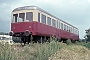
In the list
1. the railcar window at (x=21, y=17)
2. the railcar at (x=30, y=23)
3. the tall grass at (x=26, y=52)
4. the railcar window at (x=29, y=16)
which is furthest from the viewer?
the railcar window at (x=21, y=17)

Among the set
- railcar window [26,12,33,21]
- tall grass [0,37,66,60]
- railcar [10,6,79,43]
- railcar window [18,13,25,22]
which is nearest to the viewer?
tall grass [0,37,66,60]

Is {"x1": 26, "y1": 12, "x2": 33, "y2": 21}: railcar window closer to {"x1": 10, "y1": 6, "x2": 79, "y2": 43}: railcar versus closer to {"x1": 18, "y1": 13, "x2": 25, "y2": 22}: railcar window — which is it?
{"x1": 10, "y1": 6, "x2": 79, "y2": 43}: railcar

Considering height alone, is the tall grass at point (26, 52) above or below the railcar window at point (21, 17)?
below

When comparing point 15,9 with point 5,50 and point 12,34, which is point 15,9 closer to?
point 12,34

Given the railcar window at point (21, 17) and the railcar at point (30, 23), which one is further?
the railcar window at point (21, 17)

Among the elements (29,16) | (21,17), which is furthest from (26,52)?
(21,17)

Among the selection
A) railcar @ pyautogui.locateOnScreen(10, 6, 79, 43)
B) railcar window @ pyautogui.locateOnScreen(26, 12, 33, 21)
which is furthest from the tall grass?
railcar window @ pyautogui.locateOnScreen(26, 12, 33, 21)

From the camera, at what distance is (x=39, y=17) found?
52.0 feet

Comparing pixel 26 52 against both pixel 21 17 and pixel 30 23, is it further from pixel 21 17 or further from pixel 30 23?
pixel 21 17

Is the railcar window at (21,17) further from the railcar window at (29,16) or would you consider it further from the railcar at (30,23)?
the railcar window at (29,16)

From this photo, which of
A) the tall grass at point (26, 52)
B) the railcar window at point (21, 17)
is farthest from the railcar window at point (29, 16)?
the tall grass at point (26, 52)

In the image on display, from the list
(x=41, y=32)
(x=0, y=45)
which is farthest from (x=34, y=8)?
(x=0, y=45)

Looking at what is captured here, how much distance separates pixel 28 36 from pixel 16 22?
1.83 meters

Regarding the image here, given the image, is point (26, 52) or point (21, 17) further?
point (21, 17)
